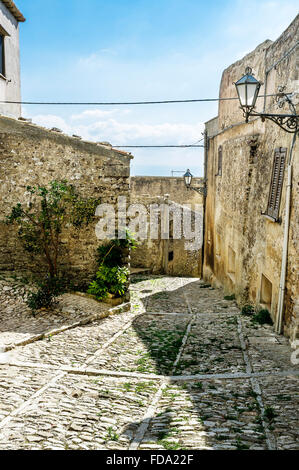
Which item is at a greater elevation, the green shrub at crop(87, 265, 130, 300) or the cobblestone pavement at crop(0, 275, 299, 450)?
the green shrub at crop(87, 265, 130, 300)

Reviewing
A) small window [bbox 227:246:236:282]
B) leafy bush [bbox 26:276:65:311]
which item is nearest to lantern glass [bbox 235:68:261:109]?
leafy bush [bbox 26:276:65:311]

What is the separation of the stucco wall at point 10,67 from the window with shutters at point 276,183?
879 cm

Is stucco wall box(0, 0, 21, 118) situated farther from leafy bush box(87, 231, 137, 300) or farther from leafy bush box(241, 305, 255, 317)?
leafy bush box(241, 305, 255, 317)

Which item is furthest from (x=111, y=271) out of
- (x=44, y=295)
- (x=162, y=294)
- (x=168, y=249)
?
(x=168, y=249)

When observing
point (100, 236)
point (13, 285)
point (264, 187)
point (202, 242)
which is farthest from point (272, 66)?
point (202, 242)

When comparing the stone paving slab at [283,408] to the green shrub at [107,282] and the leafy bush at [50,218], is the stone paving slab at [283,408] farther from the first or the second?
the leafy bush at [50,218]

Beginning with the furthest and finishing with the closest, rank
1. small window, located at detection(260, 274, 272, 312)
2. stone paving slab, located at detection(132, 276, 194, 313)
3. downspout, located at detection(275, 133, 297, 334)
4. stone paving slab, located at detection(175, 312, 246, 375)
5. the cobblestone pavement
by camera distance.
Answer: stone paving slab, located at detection(132, 276, 194, 313) → small window, located at detection(260, 274, 272, 312) → downspout, located at detection(275, 133, 297, 334) → stone paving slab, located at detection(175, 312, 246, 375) → the cobblestone pavement

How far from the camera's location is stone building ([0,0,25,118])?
467 inches

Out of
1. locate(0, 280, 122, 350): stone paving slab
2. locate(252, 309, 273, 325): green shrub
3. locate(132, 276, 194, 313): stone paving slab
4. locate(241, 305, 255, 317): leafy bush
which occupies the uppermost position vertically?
locate(0, 280, 122, 350): stone paving slab

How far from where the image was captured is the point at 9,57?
12.4 m

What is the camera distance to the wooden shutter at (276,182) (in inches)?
303

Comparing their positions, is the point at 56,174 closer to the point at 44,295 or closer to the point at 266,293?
the point at 44,295

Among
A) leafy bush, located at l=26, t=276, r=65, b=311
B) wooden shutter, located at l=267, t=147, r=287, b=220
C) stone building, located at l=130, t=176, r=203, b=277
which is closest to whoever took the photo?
wooden shutter, located at l=267, t=147, r=287, b=220

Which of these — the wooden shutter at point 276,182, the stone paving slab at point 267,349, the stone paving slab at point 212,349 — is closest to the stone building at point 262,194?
the wooden shutter at point 276,182
